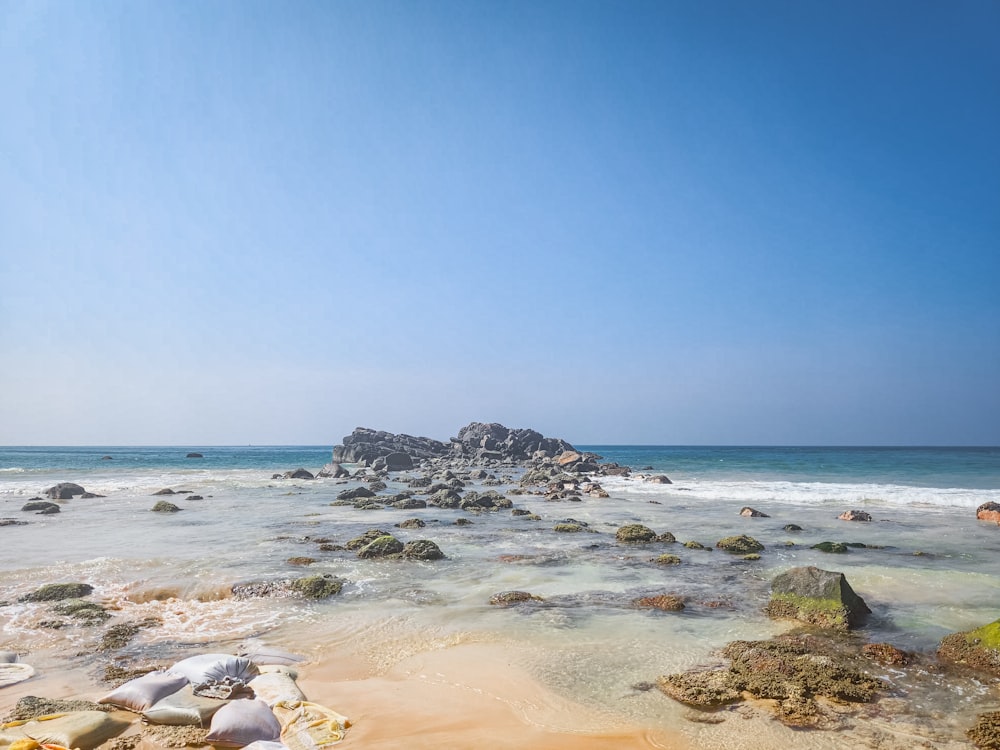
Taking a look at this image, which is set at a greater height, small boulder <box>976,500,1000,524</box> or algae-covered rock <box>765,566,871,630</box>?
algae-covered rock <box>765,566,871,630</box>

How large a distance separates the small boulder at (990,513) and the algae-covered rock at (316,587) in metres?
22.7

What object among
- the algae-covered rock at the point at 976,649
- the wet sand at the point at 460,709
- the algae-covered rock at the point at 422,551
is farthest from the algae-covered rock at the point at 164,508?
the algae-covered rock at the point at 976,649

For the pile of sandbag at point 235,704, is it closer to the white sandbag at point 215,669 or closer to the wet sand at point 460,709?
the white sandbag at point 215,669

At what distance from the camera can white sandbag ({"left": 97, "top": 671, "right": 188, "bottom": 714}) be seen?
566cm

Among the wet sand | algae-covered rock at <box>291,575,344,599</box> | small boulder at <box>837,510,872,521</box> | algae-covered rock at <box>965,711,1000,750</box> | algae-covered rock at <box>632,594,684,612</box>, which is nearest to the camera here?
algae-covered rock at <box>965,711,1000,750</box>

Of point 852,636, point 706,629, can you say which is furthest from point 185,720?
point 852,636

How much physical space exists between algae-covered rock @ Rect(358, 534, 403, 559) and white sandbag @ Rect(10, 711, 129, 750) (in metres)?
8.83

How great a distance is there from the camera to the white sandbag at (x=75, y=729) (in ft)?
15.5

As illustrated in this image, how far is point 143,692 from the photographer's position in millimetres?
5758

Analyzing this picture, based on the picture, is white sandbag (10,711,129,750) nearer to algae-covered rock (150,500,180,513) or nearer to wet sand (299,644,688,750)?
wet sand (299,644,688,750)

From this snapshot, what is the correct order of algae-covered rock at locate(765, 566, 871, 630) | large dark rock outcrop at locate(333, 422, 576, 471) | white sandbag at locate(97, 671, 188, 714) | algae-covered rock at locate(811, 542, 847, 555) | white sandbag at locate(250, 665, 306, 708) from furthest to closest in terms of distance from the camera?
large dark rock outcrop at locate(333, 422, 576, 471)
algae-covered rock at locate(811, 542, 847, 555)
algae-covered rock at locate(765, 566, 871, 630)
white sandbag at locate(250, 665, 306, 708)
white sandbag at locate(97, 671, 188, 714)

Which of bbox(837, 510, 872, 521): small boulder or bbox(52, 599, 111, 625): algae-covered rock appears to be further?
bbox(837, 510, 872, 521): small boulder

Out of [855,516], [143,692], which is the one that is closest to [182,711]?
[143,692]

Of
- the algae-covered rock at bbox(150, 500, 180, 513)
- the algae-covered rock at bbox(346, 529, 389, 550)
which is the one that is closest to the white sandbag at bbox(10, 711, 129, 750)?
the algae-covered rock at bbox(346, 529, 389, 550)
